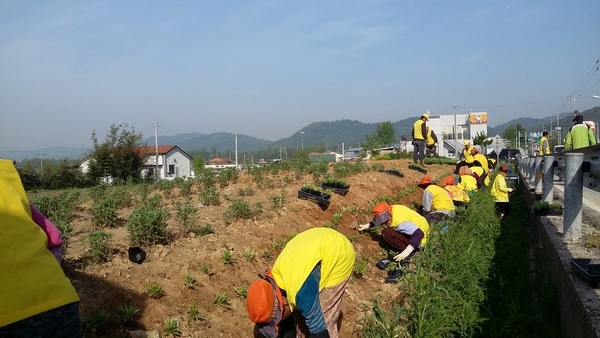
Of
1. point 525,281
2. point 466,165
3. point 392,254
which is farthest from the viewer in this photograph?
point 466,165

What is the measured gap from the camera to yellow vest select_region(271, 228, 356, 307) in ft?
11.4

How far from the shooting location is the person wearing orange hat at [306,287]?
324cm

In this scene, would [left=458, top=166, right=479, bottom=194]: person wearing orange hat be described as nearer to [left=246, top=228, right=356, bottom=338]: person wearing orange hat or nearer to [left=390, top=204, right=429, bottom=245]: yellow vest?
[left=390, top=204, right=429, bottom=245]: yellow vest

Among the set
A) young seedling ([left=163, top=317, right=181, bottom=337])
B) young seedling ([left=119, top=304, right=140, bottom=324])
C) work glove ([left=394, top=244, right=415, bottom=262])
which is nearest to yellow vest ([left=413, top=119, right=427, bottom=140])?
work glove ([left=394, top=244, right=415, bottom=262])

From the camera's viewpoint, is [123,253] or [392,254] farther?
[392,254]

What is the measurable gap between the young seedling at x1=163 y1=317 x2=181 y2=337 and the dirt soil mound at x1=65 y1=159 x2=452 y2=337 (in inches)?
1.9

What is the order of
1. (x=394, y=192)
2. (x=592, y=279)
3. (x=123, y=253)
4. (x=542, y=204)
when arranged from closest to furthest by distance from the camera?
(x=592, y=279), (x=123, y=253), (x=542, y=204), (x=394, y=192)

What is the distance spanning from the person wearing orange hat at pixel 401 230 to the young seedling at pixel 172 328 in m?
3.28

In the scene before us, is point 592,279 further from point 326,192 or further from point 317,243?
point 326,192

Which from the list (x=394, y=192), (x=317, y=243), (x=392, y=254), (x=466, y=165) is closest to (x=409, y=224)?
(x=392, y=254)

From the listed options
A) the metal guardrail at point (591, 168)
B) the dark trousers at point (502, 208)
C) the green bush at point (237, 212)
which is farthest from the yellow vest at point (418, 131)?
the metal guardrail at point (591, 168)

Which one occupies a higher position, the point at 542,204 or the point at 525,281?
the point at 542,204

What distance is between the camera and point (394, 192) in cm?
1177

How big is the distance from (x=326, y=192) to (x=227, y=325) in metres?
4.32
